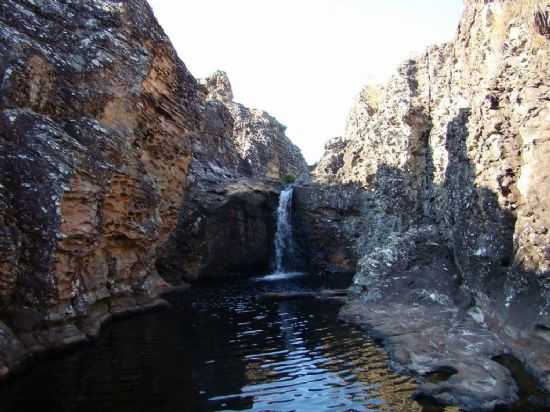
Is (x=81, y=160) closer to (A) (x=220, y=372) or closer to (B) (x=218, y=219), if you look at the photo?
(A) (x=220, y=372)

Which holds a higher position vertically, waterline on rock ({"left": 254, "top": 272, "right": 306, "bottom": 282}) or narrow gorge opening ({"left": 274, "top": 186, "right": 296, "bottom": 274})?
narrow gorge opening ({"left": 274, "top": 186, "right": 296, "bottom": 274})

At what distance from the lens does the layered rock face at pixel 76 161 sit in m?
16.3

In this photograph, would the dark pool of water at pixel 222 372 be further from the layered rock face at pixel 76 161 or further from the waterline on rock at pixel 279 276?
the waterline on rock at pixel 279 276

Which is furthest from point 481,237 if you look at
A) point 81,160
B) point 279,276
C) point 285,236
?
point 285,236

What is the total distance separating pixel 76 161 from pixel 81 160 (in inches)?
14.6

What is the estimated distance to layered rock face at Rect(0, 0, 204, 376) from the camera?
16.3 m

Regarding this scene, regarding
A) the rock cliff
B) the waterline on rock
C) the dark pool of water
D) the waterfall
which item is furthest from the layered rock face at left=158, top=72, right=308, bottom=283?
the dark pool of water

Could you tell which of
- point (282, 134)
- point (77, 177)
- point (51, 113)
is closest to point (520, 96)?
point (77, 177)

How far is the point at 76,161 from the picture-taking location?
61.2 ft

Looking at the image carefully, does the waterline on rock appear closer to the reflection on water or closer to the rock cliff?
the rock cliff

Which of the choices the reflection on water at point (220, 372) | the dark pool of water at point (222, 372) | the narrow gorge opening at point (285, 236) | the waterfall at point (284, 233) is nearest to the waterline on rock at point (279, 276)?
the narrow gorge opening at point (285, 236)

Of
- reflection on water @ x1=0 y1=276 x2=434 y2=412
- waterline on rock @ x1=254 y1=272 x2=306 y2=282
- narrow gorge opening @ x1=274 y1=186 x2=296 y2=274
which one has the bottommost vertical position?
reflection on water @ x1=0 y1=276 x2=434 y2=412

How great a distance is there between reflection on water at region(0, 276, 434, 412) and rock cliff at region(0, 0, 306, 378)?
1.81 m

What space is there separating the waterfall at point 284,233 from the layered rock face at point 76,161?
19.0m
